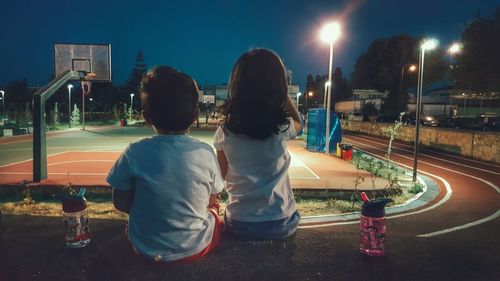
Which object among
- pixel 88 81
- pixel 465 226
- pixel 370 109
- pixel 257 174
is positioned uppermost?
pixel 88 81

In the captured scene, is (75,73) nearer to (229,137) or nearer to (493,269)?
(229,137)

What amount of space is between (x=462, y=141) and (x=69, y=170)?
19476mm

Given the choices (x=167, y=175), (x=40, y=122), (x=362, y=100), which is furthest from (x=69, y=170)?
(x=362, y=100)

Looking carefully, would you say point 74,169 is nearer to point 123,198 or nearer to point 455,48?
point 123,198

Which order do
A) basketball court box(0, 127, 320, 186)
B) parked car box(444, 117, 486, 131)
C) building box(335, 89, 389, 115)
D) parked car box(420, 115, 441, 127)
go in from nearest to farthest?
basketball court box(0, 127, 320, 186), parked car box(444, 117, 486, 131), parked car box(420, 115, 441, 127), building box(335, 89, 389, 115)

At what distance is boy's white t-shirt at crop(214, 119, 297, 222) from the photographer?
8.92 ft

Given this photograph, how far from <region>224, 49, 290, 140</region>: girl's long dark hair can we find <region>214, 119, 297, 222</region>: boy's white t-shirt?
0.31ft

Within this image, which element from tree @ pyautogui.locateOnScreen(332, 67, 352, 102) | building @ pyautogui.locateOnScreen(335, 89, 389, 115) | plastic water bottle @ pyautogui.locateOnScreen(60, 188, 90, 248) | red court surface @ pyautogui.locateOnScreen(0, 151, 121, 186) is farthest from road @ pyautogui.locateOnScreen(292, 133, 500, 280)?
tree @ pyautogui.locateOnScreen(332, 67, 352, 102)

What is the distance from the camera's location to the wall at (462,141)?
18812mm

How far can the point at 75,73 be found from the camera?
35.7 feet

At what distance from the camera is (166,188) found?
7.50ft

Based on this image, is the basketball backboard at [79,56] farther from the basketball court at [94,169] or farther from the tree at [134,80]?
the tree at [134,80]

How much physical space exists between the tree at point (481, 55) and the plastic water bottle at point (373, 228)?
3089 cm

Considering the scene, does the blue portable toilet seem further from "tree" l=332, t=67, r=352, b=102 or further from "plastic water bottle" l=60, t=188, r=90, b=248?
"tree" l=332, t=67, r=352, b=102
